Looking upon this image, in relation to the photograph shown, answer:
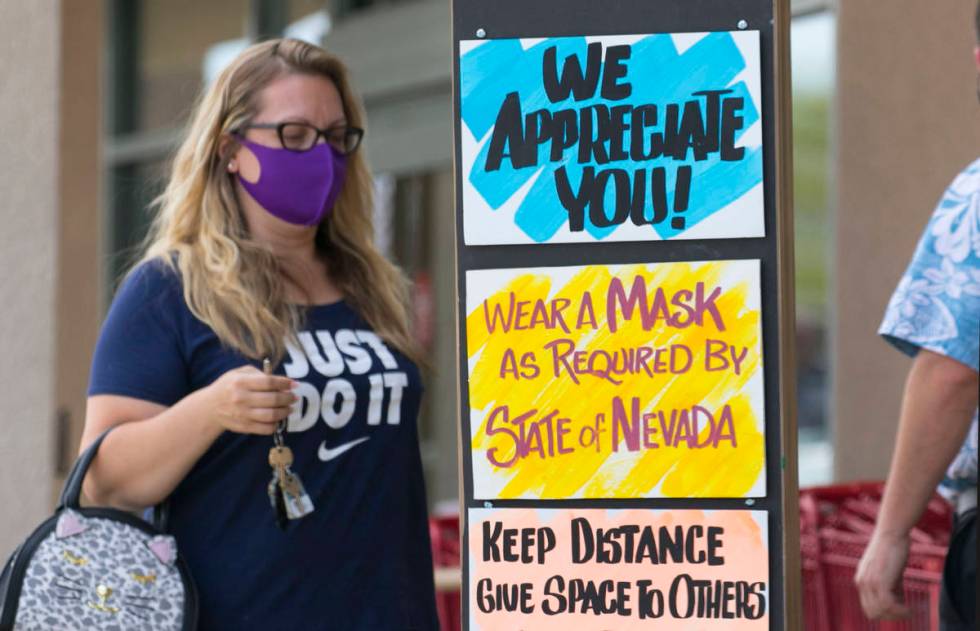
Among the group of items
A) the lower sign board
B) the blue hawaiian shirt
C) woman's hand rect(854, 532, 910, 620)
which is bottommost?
woman's hand rect(854, 532, 910, 620)

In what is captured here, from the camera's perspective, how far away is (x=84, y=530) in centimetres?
275

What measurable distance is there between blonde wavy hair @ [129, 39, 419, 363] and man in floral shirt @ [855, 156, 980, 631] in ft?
3.23

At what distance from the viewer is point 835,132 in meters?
5.34

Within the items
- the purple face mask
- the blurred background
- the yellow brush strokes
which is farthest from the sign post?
the blurred background

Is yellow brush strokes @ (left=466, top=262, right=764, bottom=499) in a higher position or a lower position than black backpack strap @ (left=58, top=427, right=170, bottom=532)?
higher

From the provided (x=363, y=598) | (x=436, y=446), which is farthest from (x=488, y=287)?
(x=436, y=446)

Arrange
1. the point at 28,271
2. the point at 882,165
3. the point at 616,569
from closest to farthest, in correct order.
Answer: the point at 616,569, the point at 28,271, the point at 882,165

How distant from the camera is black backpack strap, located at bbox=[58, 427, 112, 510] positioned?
279cm

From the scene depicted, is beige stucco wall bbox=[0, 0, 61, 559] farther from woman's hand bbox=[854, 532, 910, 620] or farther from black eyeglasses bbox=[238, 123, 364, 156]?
woman's hand bbox=[854, 532, 910, 620]

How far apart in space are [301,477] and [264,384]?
0.90 feet

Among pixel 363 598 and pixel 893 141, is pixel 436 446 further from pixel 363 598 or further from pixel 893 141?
pixel 363 598

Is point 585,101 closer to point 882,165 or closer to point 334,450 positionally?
point 334,450

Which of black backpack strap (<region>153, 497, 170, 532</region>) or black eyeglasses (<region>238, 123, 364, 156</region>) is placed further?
black eyeglasses (<region>238, 123, 364, 156</region>)

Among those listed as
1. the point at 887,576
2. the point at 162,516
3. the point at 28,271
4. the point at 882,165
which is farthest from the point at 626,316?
the point at 882,165
